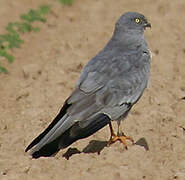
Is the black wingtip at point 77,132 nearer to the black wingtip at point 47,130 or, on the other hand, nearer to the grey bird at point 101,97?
the grey bird at point 101,97

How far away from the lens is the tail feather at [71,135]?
724 centimetres

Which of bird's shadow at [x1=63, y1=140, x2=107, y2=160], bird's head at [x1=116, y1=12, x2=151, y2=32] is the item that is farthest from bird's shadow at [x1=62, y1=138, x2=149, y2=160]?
bird's head at [x1=116, y1=12, x2=151, y2=32]

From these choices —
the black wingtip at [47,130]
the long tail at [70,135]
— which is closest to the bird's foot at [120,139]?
the long tail at [70,135]

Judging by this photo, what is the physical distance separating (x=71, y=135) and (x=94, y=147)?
86 centimetres

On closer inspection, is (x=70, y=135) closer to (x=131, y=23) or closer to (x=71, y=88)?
(x=131, y=23)

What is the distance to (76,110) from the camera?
7477mm

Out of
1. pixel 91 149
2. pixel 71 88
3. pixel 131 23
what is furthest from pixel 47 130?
pixel 71 88

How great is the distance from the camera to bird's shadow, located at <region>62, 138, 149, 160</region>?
25.8 ft

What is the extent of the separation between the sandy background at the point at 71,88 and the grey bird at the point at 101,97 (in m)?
0.29

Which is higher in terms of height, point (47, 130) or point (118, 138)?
point (47, 130)

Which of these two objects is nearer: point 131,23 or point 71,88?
point 131,23

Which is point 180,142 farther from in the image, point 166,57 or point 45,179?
point 166,57

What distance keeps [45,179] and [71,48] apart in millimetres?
5525

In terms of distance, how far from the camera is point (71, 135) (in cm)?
727
